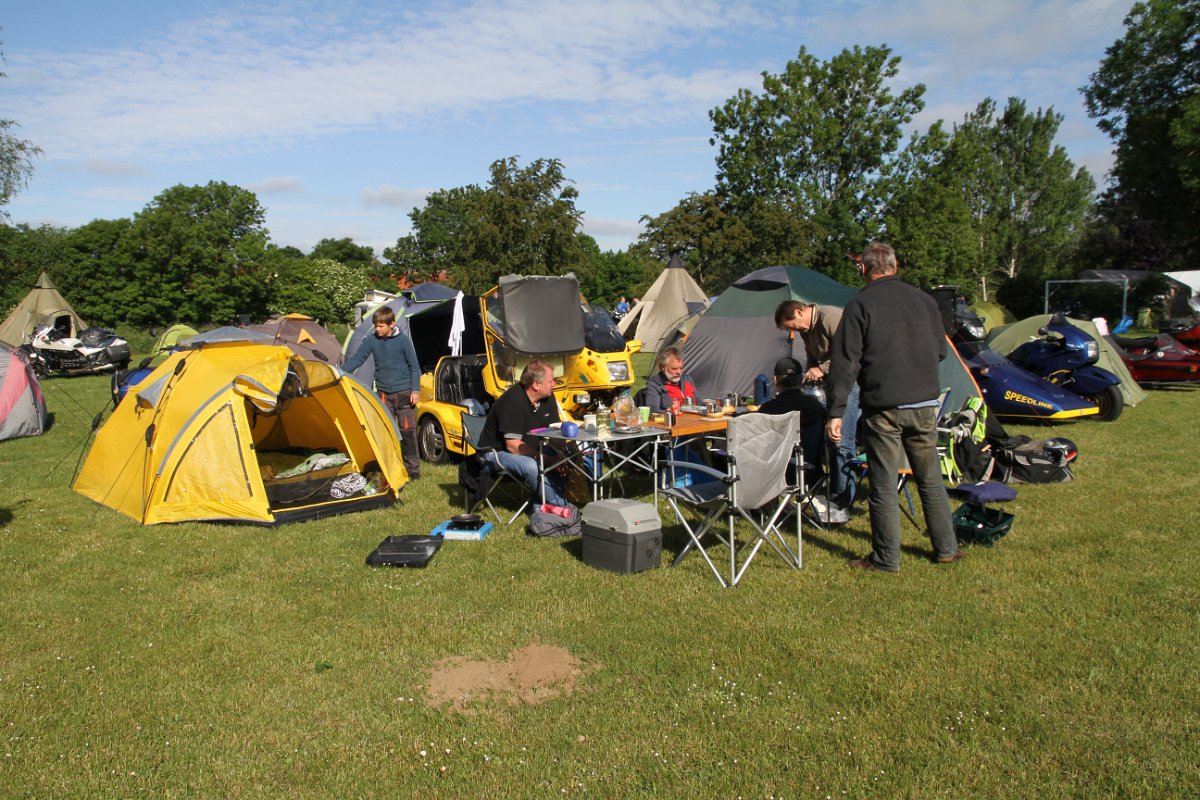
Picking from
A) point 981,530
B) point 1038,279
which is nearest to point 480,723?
point 981,530

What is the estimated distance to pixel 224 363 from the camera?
7133 millimetres

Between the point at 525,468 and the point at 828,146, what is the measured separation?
34.8 m

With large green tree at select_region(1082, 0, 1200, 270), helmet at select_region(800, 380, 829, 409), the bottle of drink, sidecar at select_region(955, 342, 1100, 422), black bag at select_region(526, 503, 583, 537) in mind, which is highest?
large green tree at select_region(1082, 0, 1200, 270)

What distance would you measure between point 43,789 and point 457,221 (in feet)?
231

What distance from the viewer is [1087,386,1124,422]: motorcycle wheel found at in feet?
34.3

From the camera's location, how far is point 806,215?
36.4 m

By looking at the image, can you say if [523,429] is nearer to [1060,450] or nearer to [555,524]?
[555,524]

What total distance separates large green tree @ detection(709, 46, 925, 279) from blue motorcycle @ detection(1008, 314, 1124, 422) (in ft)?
86.3

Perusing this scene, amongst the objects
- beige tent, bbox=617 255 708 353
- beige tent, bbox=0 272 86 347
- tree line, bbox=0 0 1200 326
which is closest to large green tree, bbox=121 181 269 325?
tree line, bbox=0 0 1200 326

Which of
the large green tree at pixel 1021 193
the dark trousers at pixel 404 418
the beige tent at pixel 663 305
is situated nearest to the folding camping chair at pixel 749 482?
the dark trousers at pixel 404 418

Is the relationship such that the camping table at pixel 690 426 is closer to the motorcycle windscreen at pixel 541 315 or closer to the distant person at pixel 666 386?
the distant person at pixel 666 386

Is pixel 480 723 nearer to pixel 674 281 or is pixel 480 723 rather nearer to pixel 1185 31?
pixel 674 281

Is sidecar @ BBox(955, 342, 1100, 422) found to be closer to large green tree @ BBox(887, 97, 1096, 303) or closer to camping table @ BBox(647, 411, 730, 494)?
camping table @ BBox(647, 411, 730, 494)

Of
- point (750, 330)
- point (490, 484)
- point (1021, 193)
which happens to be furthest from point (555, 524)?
point (1021, 193)
